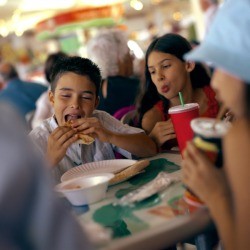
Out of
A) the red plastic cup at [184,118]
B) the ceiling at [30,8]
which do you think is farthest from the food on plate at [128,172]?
the ceiling at [30,8]

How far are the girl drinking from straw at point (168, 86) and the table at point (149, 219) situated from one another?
644mm

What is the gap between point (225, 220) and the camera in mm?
888

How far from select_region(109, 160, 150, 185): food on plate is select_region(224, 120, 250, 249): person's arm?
0.55 metres

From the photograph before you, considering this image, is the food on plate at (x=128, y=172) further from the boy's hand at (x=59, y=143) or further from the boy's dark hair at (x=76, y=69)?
the boy's dark hair at (x=76, y=69)

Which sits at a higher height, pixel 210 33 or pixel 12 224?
pixel 210 33

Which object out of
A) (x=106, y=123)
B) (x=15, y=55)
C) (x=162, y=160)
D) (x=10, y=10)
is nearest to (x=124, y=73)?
(x=106, y=123)

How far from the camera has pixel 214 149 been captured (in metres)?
0.99

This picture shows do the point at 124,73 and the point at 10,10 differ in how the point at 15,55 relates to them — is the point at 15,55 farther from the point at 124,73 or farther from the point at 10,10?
the point at 124,73

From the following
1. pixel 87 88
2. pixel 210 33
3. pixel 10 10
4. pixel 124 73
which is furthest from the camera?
pixel 10 10

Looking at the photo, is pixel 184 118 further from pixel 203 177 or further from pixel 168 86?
pixel 168 86

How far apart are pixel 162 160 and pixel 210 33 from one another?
762 mm

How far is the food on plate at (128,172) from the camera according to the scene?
1375 millimetres

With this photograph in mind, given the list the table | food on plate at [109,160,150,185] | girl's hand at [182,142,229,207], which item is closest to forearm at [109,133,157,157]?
food on plate at [109,160,150,185]

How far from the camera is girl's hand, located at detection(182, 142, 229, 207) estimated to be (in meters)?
0.93
